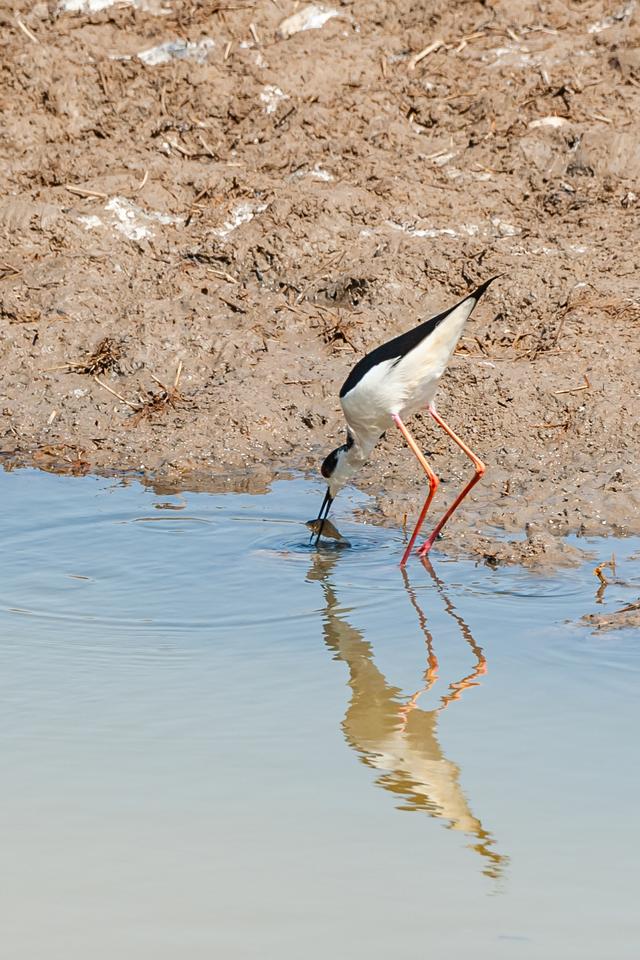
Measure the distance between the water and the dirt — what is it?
3.25 ft

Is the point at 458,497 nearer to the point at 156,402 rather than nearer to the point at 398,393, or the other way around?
the point at 398,393

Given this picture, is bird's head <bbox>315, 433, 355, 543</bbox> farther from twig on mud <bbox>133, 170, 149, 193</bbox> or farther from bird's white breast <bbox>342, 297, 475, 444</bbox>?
twig on mud <bbox>133, 170, 149, 193</bbox>

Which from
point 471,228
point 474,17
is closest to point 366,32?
point 474,17

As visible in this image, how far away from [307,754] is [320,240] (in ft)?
17.0

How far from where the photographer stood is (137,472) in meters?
7.39

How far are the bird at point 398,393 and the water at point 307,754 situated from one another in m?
0.43

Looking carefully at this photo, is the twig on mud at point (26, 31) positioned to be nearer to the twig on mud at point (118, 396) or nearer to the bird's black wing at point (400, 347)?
the twig on mud at point (118, 396)

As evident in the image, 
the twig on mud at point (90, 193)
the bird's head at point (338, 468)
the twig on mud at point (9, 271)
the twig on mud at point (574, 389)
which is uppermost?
the twig on mud at point (90, 193)

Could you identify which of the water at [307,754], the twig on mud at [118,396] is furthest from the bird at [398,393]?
the twig on mud at [118,396]

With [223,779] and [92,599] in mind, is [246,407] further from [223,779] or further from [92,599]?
[223,779]

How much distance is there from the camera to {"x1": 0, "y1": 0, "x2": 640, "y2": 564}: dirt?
724 centimetres

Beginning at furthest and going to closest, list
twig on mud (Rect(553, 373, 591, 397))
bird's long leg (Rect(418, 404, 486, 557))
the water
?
twig on mud (Rect(553, 373, 591, 397)) → bird's long leg (Rect(418, 404, 486, 557)) → the water

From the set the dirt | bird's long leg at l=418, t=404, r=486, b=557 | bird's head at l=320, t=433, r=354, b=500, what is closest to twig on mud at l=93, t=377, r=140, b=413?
the dirt

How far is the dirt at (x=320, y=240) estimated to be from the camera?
23.7ft
